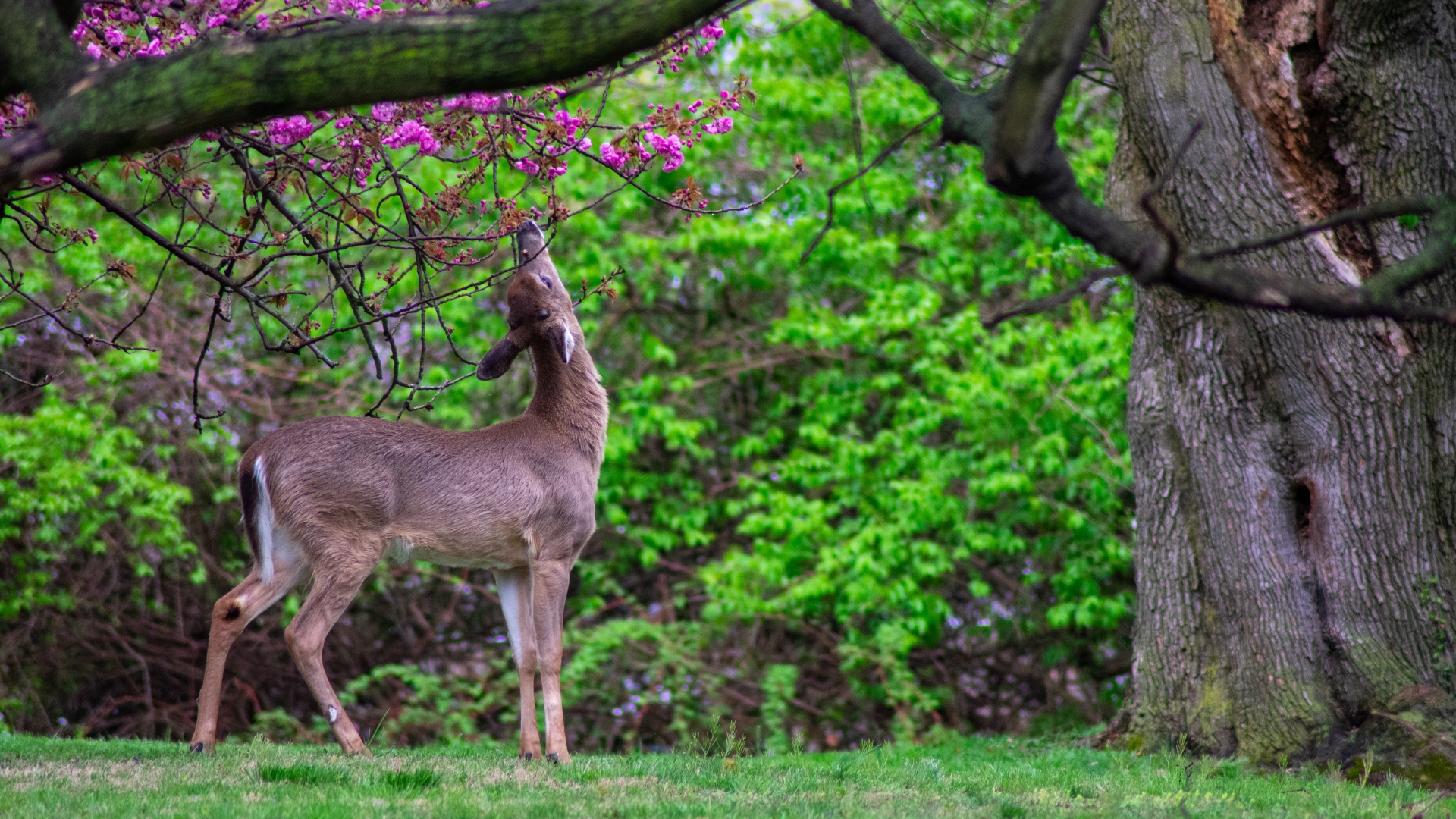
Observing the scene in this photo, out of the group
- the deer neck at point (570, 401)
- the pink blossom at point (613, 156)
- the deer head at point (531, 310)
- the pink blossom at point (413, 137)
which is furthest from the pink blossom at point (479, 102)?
the deer neck at point (570, 401)

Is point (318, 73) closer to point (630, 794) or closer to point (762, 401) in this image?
point (630, 794)

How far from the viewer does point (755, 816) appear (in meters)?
4.57

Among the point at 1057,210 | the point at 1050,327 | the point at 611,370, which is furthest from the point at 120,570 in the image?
the point at 1057,210

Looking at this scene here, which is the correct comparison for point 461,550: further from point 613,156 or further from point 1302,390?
point 1302,390

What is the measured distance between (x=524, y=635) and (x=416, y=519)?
917mm

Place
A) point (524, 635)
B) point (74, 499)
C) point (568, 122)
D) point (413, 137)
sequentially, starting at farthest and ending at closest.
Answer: point (74, 499), point (524, 635), point (568, 122), point (413, 137)

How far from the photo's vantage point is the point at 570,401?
760cm

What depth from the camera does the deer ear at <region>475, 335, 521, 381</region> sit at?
7.46 metres

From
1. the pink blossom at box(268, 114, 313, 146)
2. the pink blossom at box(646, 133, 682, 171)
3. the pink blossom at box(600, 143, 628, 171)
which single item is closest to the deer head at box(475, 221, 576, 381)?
the pink blossom at box(600, 143, 628, 171)

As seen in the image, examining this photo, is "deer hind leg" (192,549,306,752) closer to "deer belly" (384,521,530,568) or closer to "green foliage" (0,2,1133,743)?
"deer belly" (384,521,530,568)

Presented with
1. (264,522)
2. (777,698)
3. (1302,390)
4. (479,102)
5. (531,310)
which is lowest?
(777,698)

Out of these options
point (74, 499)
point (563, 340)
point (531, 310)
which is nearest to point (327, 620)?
point (563, 340)

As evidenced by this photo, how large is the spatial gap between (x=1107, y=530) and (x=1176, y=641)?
4.90 metres

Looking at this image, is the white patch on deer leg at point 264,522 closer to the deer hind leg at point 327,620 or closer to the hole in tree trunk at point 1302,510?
the deer hind leg at point 327,620
